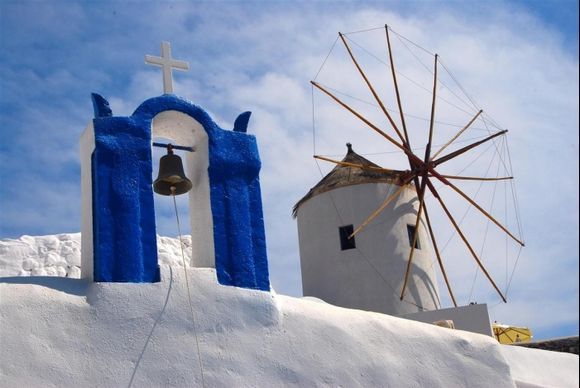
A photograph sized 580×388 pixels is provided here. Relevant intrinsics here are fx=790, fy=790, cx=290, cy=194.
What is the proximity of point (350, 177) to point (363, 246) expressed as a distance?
105 cm

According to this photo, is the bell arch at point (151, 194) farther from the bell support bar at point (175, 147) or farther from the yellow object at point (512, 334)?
the yellow object at point (512, 334)

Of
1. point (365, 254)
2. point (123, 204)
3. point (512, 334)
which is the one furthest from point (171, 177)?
point (512, 334)

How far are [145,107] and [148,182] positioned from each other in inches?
20.3

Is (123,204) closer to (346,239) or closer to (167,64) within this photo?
(167,64)

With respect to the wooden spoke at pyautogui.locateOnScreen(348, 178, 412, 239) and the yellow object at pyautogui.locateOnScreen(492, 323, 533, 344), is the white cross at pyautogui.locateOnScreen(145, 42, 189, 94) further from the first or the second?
the yellow object at pyautogui.locateOnScreen(492, 323, 533, 344)

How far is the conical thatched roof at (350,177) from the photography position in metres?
10.8

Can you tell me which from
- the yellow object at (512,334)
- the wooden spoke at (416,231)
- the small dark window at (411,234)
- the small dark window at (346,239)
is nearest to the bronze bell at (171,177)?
the wooden spoke at (416,231)

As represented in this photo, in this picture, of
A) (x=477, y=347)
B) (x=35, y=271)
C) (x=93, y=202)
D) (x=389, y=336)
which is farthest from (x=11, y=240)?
(x=477, y=347)

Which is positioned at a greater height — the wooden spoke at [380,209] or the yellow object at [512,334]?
the wooden spoke at [380,209]

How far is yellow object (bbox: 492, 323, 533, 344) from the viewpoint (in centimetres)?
1133

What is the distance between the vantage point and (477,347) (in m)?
6.11

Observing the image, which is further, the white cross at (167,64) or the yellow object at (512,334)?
the yellow object at (512,334)

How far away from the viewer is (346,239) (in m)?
10.6

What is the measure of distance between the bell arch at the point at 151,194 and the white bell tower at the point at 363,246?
16.6ft
